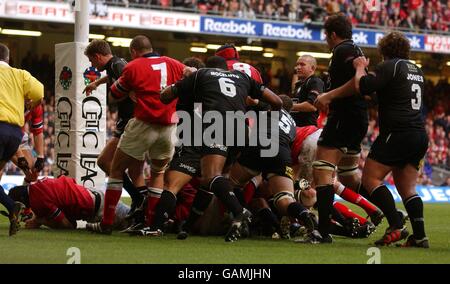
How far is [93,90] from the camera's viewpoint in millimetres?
11531

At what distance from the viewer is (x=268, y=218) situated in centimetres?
1054

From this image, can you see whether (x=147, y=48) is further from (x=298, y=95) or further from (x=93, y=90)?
(x=298, y=95)

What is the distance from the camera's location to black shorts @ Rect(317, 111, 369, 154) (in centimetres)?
956

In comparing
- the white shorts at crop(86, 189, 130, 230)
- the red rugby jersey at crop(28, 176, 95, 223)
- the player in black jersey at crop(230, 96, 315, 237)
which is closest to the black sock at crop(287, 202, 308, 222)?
the player in black jersey at crop(230, 96, 315, 237)

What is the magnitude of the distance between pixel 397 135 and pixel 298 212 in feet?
4.17

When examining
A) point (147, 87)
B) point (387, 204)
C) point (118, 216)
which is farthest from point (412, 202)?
point (118, 216)

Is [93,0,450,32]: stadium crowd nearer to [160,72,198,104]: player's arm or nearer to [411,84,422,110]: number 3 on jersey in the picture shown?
[160,72,198,104]: player's arm

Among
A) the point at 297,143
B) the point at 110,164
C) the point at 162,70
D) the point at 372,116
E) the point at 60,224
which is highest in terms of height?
the point at 162,70

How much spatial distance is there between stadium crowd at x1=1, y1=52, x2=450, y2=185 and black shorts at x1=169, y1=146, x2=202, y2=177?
14.4 metres

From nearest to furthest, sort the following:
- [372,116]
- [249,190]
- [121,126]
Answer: [249,190] → [121,126] → [372,116]

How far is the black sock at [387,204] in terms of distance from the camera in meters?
9.38

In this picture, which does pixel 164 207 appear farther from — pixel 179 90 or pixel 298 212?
pixel 298 212

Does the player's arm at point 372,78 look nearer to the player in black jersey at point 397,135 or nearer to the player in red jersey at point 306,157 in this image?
the player in black jersey at point 397,135

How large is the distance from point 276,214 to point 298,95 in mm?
1838
